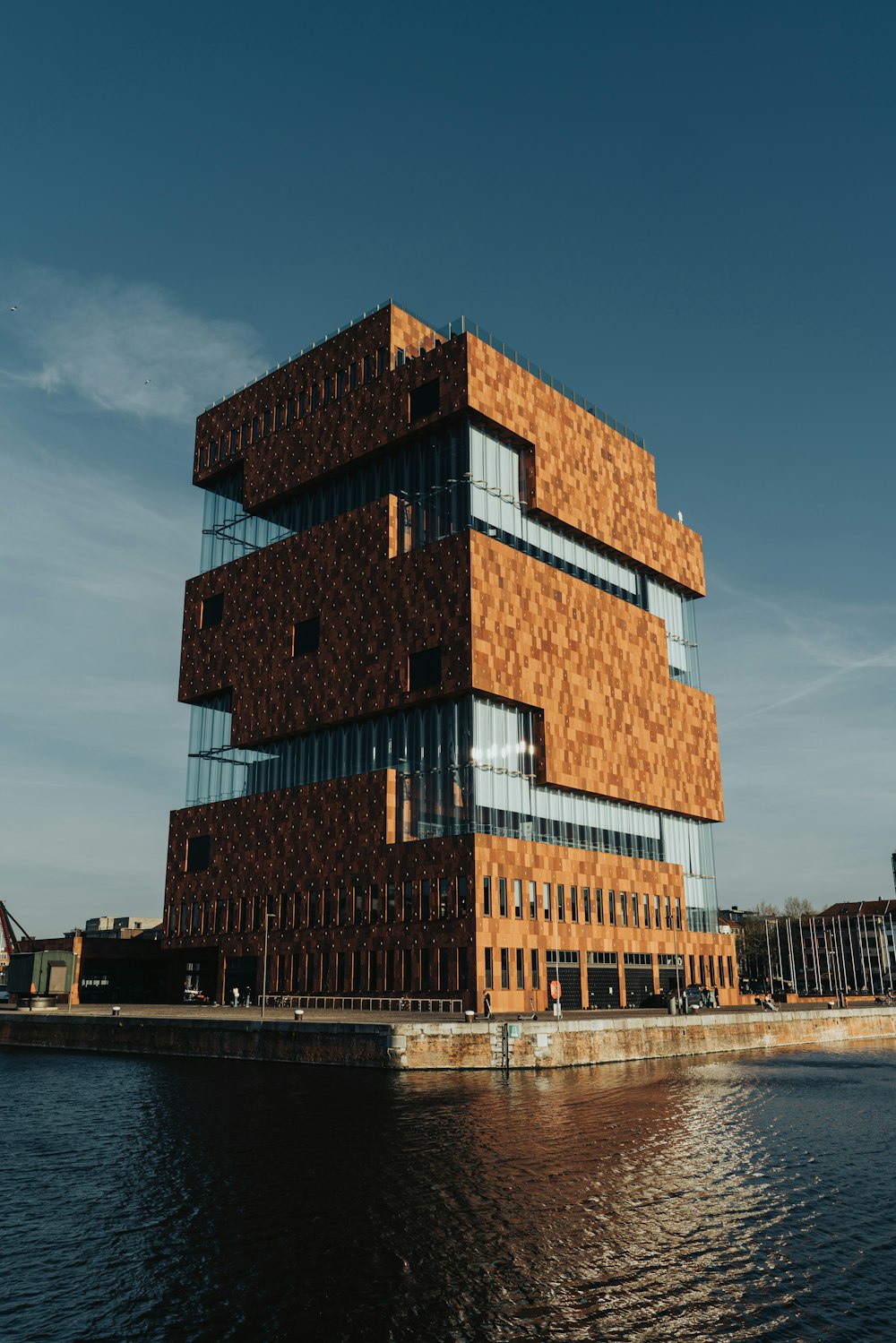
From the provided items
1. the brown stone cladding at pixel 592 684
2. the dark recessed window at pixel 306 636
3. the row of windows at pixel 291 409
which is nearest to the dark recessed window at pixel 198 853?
the dark recessed window at pixel 306 636

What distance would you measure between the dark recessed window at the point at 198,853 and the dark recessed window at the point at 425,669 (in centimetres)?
2805

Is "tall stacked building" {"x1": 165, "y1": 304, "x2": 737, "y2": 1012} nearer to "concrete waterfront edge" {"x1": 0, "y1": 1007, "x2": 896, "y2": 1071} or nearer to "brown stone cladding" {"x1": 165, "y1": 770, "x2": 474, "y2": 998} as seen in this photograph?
"brown stone cladding" {"x1": 165, "y1": 770, "x2": 474, "y2": 998}

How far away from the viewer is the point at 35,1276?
20328 mm

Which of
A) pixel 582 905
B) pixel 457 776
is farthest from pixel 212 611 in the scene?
pixel 582 905

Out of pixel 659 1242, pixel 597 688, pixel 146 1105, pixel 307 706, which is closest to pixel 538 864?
pixel 597 688

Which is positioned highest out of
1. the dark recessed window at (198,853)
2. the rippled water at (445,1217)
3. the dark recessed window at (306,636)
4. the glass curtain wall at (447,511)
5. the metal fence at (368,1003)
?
the glass curtain wall at (447,511)

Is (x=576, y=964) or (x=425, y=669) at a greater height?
(x=425, y=669)

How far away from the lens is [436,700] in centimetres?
8250

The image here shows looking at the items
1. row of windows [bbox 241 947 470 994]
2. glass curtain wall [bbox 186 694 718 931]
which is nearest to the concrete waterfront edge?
row of windows [bbox 241 947 470 994]

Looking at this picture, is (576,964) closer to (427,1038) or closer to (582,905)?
(582,905)

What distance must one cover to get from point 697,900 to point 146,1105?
7144 cm

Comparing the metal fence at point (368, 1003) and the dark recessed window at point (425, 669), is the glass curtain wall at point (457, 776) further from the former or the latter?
the metal fence at point (368, 1003)

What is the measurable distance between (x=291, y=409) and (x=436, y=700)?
118 ft

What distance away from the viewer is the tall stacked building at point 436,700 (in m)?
80.3
